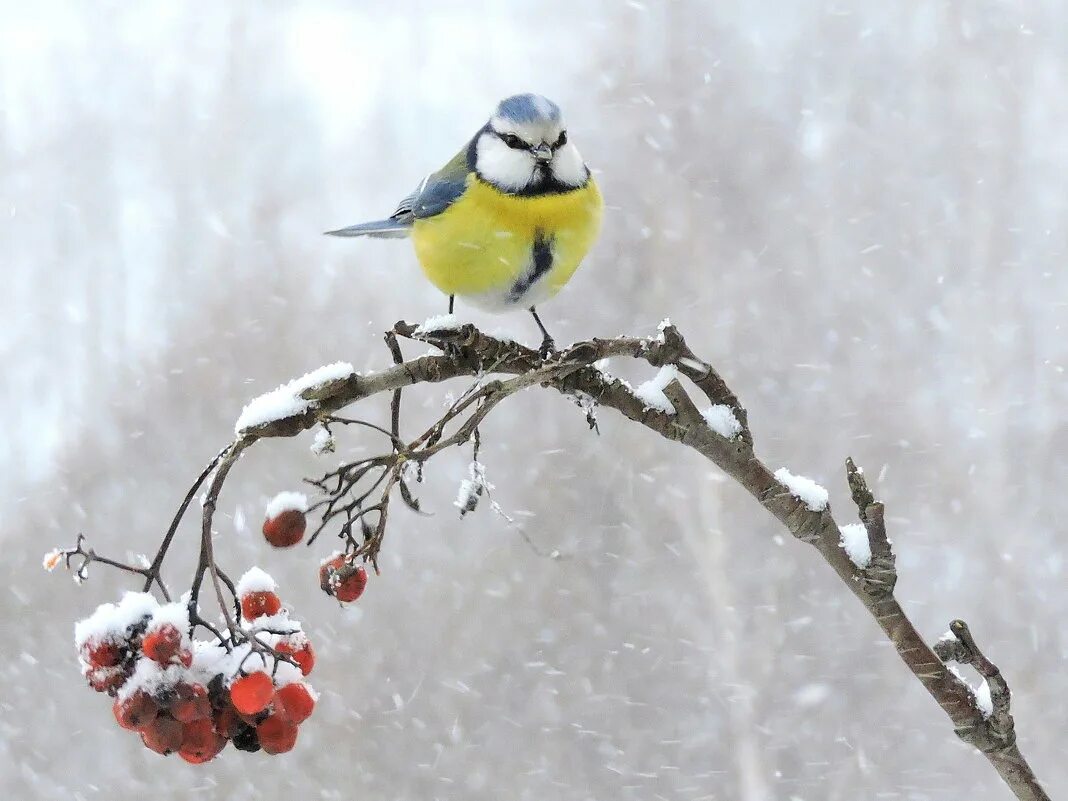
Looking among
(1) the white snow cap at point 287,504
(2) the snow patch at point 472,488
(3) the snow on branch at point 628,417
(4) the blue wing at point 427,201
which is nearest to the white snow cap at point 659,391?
(3) the snow on branch at point 628,417

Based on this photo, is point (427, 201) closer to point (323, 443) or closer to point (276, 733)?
point (323, 443)

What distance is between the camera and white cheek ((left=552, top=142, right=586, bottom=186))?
98 cm

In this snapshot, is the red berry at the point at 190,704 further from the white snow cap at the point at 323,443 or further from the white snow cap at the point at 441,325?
the white snow cap at the point at 441,325

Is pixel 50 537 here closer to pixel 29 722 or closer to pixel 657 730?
pixel 29 722

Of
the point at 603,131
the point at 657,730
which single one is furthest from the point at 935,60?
the point at 657,730

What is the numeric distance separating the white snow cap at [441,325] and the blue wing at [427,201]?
0.37 meters

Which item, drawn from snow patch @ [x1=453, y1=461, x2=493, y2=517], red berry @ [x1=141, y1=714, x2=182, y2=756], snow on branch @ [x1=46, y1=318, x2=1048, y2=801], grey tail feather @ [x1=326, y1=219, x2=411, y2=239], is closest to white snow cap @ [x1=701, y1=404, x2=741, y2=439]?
snow on branch @ [x1=46, y1=318, x2=1048, y2=801]

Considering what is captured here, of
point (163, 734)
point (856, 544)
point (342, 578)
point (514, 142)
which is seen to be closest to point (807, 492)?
point (856, 544)

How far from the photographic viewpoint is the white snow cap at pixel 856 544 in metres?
0.63

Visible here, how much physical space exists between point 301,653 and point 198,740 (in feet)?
0.25

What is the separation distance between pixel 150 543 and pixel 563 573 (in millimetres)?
1514

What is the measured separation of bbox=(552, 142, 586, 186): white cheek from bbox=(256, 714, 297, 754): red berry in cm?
60

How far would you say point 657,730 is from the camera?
3.99 m

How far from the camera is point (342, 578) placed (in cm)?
60
